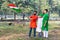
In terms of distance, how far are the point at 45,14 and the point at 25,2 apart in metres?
36.7

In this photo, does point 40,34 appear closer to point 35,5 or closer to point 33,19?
point 33,19

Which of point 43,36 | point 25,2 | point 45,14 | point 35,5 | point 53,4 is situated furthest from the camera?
point 53,4

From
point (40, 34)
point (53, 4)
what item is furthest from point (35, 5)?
point (40, 34)

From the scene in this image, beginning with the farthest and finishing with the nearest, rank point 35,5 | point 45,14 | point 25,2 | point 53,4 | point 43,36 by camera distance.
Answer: point 53,4, point 35,5, point 25,2, point 43,36, point 45,14

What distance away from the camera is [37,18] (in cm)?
1316

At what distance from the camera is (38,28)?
1341cm

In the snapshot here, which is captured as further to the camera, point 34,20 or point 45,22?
point 34,20

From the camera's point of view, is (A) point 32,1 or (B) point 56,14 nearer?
(A) point 32,1

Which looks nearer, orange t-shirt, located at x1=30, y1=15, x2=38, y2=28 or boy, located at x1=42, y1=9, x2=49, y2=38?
boy, located at x1=42, y1=9, x2=49, y2=38

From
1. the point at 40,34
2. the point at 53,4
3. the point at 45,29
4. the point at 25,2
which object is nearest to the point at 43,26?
the point at 45,29

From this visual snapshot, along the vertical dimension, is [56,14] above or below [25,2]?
below

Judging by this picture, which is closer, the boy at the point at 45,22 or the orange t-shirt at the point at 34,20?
the boy at the point at 45,22

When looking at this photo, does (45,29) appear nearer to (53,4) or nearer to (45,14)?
(45,14)

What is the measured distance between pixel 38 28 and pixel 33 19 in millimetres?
756
